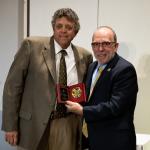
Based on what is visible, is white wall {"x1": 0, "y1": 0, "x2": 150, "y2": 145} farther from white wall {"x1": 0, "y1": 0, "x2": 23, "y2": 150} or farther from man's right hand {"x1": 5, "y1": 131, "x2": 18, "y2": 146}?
man's right hand {"x1": 5, "y1": 131, "x2": 18, "y2": 146}

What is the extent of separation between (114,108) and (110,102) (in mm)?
49

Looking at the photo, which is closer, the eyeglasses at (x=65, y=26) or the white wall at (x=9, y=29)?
the eyeglasses at (x=65, y=26)

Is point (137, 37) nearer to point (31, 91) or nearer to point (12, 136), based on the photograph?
point (31, 91)

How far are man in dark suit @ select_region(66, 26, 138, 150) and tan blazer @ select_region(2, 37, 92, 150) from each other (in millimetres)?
218

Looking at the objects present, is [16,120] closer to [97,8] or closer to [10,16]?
[97,8]

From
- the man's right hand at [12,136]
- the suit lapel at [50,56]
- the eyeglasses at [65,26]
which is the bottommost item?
the man's right hand at [12,136]

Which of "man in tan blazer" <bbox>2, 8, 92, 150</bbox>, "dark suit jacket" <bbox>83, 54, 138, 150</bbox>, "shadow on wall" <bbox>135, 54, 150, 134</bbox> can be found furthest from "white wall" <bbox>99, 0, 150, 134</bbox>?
"dark suit jacket" <bbox>83, 54, 138, 150</bbox>

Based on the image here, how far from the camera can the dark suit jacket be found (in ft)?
6.85

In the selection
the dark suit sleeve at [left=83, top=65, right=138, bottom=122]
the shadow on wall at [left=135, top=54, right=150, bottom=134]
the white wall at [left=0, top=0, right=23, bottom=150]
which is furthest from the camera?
the white wall at [left=0, top=0, right=23, bottom=150]

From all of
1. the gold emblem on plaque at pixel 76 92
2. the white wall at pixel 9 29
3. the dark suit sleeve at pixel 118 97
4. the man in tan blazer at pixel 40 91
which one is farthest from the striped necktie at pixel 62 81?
the white wall at pixel 9 29

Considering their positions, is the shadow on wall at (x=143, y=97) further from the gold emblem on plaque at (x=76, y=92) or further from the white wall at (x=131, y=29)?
the gold emblem on plaque at (x=76, y=92)

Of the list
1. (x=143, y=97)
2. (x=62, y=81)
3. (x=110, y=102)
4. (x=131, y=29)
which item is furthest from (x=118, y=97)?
(x=131, y=29)

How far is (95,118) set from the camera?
2123mm

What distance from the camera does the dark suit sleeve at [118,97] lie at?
6.83 feet
